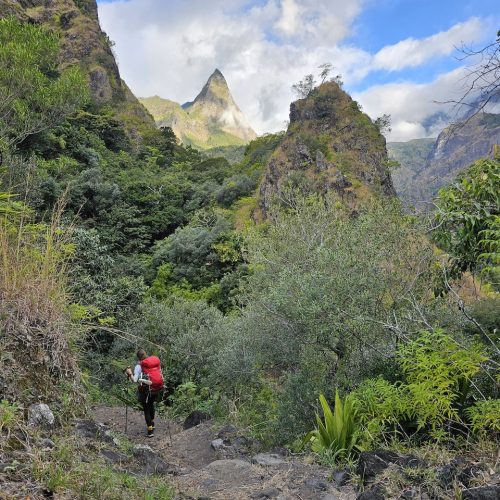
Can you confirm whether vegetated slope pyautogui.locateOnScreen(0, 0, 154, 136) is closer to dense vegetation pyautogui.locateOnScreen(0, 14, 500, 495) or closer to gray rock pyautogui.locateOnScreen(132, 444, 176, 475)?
dense vegetation pyautogui.locateOnScreen(0, 14, 500, 495)

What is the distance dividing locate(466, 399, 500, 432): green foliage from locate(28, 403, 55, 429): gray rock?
347cm

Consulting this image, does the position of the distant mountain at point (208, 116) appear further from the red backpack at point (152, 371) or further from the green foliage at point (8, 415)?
the green foliage at point (8, 415)

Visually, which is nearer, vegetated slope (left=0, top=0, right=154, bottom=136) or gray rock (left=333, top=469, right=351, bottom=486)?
gray rock (left=333, top=469, right=351, bottom=486)

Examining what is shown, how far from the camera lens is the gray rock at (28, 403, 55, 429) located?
3.33m

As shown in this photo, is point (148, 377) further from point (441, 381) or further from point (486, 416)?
point (486, 416)

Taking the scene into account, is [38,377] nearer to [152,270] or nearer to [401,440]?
[401,440]

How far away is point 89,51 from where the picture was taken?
5222 centimetres

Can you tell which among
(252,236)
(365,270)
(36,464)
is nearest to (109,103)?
(252,236)

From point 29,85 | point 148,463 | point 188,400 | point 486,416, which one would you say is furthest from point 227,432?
point 29,85

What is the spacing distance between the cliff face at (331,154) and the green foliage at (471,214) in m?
21.0

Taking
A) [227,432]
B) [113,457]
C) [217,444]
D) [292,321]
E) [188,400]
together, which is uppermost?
[292,321]

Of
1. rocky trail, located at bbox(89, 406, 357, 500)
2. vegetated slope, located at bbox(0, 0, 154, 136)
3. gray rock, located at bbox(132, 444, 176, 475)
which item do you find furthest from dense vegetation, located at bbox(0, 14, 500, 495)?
vegetated slope, located at bbox(0, 0, 154, 136)

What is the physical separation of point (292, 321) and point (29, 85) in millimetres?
10883

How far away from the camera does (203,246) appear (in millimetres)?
22922
